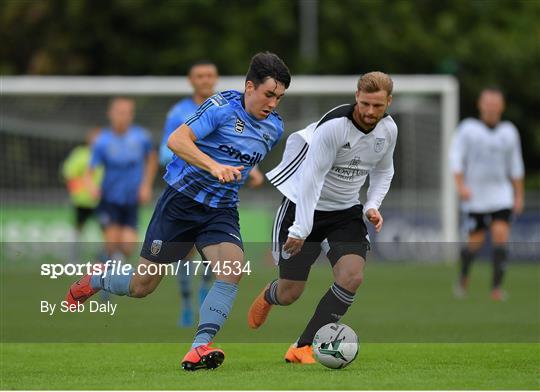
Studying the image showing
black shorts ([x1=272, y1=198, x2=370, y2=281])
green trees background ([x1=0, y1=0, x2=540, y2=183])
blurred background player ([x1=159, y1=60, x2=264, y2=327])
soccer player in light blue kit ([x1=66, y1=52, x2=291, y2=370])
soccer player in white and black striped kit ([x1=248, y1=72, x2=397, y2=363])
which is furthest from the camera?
green trees background ([x1=0, y1=0, x2=540, y2=183])

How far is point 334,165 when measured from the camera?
915 centimetres

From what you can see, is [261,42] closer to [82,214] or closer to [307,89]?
[307,89]

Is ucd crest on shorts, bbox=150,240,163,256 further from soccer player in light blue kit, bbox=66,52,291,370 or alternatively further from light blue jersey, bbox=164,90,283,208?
→ light blue jersey, bbox=164,90,283,208

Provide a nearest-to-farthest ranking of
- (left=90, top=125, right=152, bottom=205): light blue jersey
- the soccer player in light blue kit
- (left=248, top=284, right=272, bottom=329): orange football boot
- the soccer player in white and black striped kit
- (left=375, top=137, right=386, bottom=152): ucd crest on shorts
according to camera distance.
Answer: the soccer player in light blue kit
the soccer player in white and black striped kit
(left=375, top=137, right=386, bottom=152): ucd crest on shorts
(left=248, top=284, right=272, bottom=329): orange football boot
(left=90, top=125, right=152, bottom=205): light blue jersey

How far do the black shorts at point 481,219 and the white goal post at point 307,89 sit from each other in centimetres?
555

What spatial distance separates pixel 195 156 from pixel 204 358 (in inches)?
49.6

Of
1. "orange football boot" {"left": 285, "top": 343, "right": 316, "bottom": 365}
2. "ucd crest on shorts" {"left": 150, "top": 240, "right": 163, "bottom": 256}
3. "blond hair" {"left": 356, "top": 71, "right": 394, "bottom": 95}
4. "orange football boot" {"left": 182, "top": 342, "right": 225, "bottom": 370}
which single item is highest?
"blond hair" {"left": 356, "top": 71, "right": 394, "bottom": 95}

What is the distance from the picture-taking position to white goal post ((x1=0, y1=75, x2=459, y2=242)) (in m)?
22.0

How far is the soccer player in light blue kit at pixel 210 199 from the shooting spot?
28.6ft

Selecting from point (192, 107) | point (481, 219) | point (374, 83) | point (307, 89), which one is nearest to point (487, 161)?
point (481, 219)

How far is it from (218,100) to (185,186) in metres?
0.64

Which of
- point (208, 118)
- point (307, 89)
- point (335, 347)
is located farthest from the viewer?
point (307, 89)

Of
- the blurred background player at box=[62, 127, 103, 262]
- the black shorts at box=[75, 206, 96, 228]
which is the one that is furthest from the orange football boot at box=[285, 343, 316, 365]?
the black shorts at box=[75, 206, 96, 228]

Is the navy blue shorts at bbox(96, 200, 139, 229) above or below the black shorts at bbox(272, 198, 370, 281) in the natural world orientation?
below
